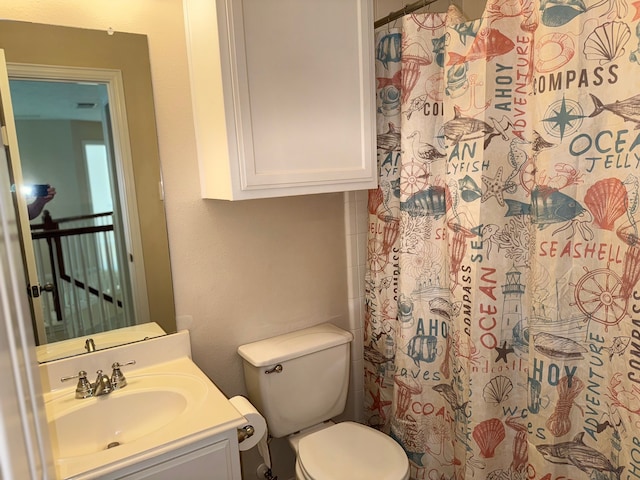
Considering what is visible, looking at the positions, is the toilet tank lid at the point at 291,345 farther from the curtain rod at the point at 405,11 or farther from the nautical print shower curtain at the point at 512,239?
the curtain rod at the point at 405,11

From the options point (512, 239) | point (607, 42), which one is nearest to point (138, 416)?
point (512, 239)

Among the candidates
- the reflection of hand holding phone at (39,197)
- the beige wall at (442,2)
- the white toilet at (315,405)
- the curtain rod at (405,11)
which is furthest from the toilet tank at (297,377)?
the beige wall at (442,2)

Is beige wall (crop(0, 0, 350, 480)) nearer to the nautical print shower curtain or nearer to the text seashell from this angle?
the nautical print shower curtain

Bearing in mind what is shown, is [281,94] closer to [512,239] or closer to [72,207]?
[72,207]

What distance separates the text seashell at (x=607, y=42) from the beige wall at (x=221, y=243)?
1031 mm

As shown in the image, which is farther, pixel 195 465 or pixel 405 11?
pixel 405 11

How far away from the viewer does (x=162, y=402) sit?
1354mm

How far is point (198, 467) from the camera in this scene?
3.76 feet

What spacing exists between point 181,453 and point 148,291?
1.92 ft

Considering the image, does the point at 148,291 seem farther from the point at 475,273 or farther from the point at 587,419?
the point at 587,419

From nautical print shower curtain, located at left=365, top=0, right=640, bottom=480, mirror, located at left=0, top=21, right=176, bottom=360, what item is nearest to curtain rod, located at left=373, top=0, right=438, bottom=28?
nautical print shower curtain, located at left=365, top=0, right=640, bottom=480

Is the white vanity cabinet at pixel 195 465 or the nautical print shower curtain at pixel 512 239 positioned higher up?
the nautical print shower curtain at pixel 512 239

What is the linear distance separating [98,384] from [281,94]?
1.06m

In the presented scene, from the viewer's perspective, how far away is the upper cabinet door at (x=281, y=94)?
1.30 meters
